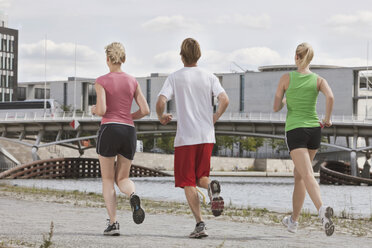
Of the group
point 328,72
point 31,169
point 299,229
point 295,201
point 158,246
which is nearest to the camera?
point 158,246

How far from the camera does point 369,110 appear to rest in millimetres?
98312

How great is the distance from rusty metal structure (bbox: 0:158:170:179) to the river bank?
109ft

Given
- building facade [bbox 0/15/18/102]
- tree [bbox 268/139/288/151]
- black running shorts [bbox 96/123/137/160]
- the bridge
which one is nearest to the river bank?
black running shorts [bbox 96/123/137/160]

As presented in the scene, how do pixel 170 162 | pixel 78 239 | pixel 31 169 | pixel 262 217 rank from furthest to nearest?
pixel 170 162, pixel 31 169, pixel 262 217, pixel 78 239

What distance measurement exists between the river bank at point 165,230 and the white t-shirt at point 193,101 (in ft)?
3.18

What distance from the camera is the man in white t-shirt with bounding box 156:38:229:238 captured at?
7.08 meters

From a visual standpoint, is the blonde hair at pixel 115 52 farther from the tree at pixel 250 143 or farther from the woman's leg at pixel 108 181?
the tree at pixel 250 143

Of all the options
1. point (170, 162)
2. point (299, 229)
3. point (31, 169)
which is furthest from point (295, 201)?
point (170, 162)

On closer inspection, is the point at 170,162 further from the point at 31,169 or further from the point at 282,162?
the point at 31,169

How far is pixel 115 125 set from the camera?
7289 millimetres

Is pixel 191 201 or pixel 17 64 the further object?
pixel 17 64

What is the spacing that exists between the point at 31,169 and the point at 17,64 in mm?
79016

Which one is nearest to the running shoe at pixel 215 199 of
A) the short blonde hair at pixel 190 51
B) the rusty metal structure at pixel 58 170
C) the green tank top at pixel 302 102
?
the green tank top at pixel 302 102

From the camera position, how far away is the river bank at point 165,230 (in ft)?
20.8
